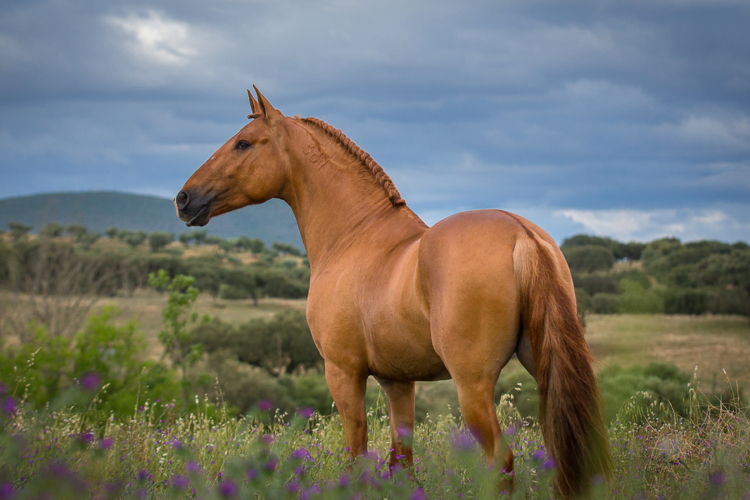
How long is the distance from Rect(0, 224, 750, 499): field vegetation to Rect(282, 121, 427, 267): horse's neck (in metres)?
1.43

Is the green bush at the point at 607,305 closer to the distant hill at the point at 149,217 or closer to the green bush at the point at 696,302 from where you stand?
the green bush at the point at 696,302

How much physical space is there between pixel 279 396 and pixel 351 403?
31.2 meters

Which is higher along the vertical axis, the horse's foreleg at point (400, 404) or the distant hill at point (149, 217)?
the distant hill at point (149, 217)

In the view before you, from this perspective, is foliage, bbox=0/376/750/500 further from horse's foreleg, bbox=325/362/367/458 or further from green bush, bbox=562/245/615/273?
green bush, bbox=562/245/615/273

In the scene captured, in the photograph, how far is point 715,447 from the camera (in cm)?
374

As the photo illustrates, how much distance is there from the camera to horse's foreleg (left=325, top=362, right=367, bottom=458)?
395cm

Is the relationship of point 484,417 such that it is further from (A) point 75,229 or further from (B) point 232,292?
(B) point 232,292

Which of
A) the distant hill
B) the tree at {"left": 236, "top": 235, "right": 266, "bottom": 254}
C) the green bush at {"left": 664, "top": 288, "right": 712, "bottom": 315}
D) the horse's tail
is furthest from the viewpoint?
the tree at {"left": 236, "top": 235, "right": 266, "bottom": 254}

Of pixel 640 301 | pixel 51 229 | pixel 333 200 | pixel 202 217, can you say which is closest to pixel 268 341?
pixel 51 229

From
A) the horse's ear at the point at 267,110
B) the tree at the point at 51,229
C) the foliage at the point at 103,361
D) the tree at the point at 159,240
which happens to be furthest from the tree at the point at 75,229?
the tree at the point at 159,240

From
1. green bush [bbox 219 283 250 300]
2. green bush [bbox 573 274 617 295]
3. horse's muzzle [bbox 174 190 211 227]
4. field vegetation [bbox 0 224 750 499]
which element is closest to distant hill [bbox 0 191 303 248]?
green bush [bbox 219 283 250 300]

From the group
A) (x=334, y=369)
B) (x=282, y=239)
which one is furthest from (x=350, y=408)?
(x=282, y=239)

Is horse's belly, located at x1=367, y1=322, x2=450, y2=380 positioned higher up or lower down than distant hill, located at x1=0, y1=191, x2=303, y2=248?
lower down

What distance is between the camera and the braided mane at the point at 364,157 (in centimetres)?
444
